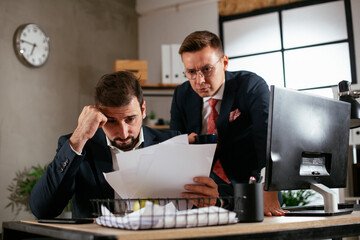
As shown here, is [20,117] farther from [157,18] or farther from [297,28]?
[297,28]

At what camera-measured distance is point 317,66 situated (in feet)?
14.9

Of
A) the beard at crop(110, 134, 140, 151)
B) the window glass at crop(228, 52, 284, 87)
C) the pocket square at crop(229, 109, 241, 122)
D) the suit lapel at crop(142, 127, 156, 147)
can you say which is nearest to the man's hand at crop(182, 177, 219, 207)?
the beard at crop(110, 134, 140, 151)

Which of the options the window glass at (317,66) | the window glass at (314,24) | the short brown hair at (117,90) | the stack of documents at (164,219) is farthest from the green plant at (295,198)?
the stack of documents at (164,219)

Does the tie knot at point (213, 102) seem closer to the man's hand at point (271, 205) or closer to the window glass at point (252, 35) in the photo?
the man's hand at point (271, 205)

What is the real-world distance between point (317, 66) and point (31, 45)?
2.92 meters

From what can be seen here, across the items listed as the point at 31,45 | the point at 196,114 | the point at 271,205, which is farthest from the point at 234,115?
the point at 31,45

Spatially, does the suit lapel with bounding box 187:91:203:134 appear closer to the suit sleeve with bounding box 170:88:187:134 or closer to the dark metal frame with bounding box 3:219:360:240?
the suit sleeve with bounding box 170:88:187:134

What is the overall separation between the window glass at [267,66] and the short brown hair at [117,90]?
3.18m

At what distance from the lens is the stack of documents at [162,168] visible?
3.44 feet

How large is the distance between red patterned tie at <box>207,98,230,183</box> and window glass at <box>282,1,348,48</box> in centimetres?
302

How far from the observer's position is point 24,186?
3959mm

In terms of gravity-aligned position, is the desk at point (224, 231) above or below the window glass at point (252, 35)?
below

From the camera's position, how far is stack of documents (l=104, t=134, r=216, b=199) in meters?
1.05

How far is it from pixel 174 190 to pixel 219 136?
75 cm
